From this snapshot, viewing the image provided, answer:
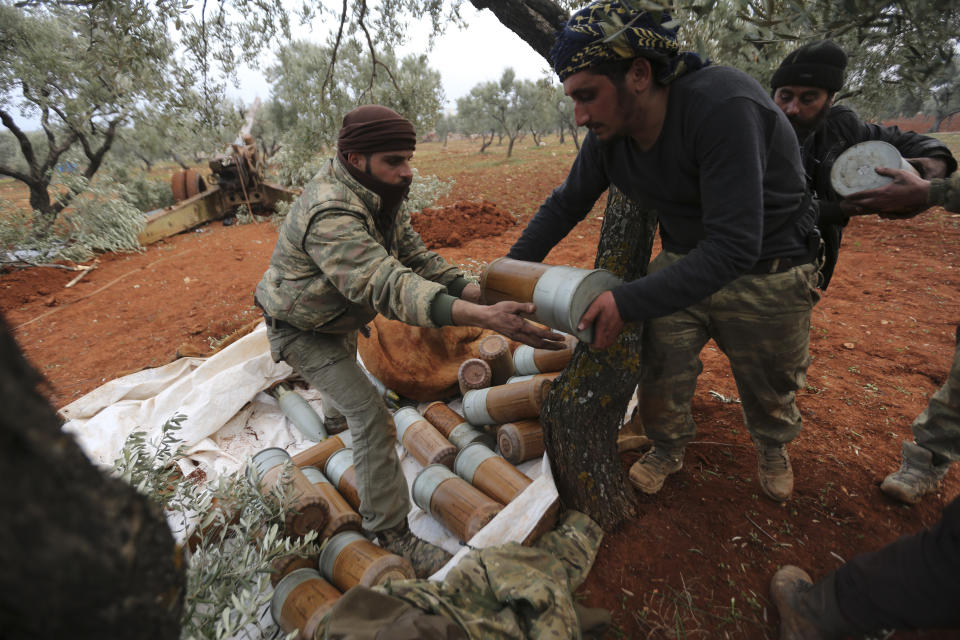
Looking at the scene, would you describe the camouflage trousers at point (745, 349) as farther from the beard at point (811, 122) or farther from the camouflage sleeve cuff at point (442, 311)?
the camouflage sleeve cuff at point (442, 311)

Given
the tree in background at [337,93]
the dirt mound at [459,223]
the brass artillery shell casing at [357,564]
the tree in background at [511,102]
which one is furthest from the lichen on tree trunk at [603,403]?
the tree in background at [511,102]

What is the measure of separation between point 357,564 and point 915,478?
3.07 meters

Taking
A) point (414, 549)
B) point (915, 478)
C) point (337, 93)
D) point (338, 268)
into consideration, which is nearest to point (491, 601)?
point (414, 549)

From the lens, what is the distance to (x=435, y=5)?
4.52 meters

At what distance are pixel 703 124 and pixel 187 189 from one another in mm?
15886

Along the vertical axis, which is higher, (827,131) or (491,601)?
(827,131)

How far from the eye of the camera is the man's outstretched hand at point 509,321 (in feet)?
6.56

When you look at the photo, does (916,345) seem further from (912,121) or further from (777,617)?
(912,121)

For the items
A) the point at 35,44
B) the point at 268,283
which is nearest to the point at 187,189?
the point at 35,44

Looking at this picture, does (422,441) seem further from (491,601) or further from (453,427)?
(491,601)

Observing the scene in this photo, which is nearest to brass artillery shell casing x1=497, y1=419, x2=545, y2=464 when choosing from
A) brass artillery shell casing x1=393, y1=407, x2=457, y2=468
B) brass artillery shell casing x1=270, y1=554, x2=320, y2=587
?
brass artillery shell casing x1=393, y1=407, x2=457, y2=468

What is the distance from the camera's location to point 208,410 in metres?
3.91

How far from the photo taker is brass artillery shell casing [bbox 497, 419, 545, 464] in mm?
3172

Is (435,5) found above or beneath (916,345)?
above
